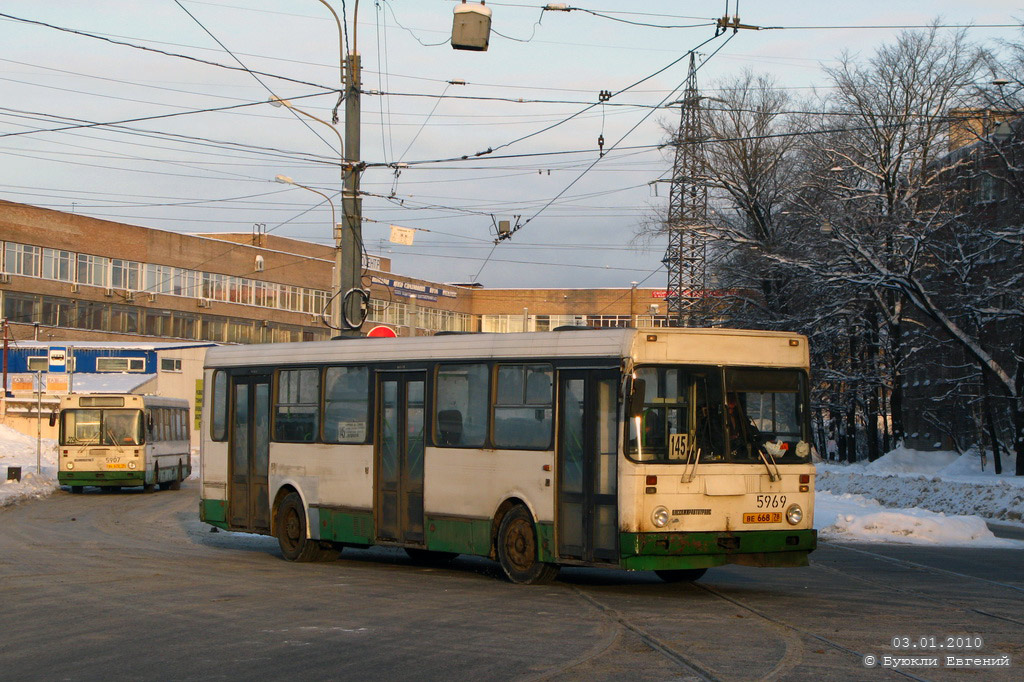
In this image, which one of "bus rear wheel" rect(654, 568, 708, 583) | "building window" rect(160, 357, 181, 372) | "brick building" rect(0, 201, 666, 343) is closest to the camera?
"bus rear wheel" rect(654, 568, 708, 583)

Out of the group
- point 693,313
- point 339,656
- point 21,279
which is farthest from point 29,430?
point 339,656

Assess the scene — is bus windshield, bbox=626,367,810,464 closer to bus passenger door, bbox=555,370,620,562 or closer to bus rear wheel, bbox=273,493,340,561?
bus passenger door, bbox=555,370,620,562

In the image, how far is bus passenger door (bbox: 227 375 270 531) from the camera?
708 inches

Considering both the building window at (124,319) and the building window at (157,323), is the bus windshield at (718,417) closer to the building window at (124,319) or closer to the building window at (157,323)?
the building window at (124,319)

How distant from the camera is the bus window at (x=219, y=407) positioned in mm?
18750

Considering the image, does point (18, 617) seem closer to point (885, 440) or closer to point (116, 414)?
point (116, 414)

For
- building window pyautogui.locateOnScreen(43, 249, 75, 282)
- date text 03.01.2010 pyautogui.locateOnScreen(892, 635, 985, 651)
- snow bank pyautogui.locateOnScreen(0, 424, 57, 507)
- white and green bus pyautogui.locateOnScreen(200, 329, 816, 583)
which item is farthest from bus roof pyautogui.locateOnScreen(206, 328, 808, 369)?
building window pyautogui.locateOnScreen(43, 249, 75, 282)

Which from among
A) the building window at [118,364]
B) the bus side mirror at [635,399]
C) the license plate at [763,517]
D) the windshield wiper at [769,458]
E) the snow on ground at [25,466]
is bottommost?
the snow on ground at [25,466]

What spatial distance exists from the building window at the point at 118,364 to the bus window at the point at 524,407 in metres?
59.7

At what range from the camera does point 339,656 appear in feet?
30.5

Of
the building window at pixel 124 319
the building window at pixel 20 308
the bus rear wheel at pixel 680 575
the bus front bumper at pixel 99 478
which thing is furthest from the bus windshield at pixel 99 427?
the building window at pixel 124 319

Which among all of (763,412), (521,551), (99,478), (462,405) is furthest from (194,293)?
(763,412)

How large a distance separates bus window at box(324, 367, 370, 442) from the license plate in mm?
5452

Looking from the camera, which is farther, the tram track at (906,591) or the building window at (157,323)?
the building window at (157,323)
